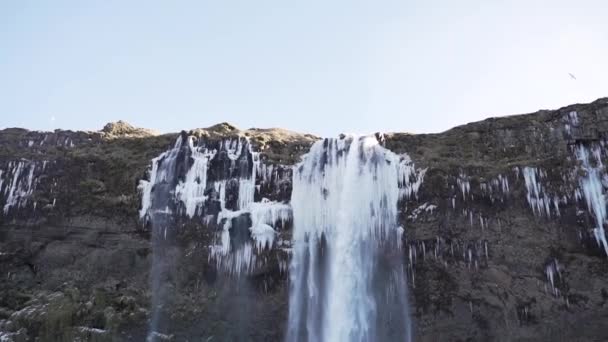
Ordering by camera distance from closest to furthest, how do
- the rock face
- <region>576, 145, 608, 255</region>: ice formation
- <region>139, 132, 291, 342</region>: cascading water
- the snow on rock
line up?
1. <region>576, 145, 608, 255</region>: ice formation
2. the rock face
3. <region>139, 132, 291, 342</region>: cascading water
4. the snow on rock

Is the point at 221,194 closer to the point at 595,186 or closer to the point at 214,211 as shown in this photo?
the point at 214,211

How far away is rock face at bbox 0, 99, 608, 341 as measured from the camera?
85.5 feet

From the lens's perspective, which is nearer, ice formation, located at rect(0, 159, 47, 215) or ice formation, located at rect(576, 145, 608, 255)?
ice formation, located at rect(576, 145, 608, 255)

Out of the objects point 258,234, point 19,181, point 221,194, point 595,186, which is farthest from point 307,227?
point 19,181

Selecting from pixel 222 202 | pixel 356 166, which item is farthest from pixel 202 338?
pixel 356 166

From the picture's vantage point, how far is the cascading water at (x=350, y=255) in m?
27.0

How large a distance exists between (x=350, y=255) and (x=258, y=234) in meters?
4.26

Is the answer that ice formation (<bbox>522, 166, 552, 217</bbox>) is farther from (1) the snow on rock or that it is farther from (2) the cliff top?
(2) the cliff top

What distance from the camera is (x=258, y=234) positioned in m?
28.0

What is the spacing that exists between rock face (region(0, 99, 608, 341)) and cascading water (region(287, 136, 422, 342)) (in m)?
0.49

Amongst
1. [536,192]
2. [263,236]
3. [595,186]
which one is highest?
[595,186]

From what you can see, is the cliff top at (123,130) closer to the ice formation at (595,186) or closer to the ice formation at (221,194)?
the ice formation at (221,194)

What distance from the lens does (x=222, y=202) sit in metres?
28.5

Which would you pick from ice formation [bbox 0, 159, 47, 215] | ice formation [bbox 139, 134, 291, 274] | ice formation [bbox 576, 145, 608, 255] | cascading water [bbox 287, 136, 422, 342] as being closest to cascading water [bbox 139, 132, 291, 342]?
ice formation [bbox 139, 134, 291, 274]
